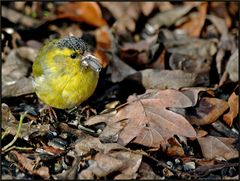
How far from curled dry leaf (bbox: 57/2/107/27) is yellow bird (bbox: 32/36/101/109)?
5.94 ft

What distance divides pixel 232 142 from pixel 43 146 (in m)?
1.59

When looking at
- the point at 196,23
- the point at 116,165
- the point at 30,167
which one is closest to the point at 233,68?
the point at 196,23

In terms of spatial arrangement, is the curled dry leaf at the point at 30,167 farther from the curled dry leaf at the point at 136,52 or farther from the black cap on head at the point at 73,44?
the curled dry leaf at the point at 136,52

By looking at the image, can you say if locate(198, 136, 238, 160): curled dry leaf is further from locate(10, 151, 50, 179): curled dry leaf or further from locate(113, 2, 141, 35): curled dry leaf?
locate(113, 2, 141, 35): curled dry leaf

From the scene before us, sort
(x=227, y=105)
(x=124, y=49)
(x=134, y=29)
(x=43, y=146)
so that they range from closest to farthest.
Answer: (x=43, y=146)
(x=227, y=105)
(x=124, y=49)
(x=134, y=29)

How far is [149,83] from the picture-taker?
17.8 feet

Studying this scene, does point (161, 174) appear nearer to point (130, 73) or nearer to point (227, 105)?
point (227, 105)

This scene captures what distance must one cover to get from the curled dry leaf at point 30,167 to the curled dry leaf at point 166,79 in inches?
62.0

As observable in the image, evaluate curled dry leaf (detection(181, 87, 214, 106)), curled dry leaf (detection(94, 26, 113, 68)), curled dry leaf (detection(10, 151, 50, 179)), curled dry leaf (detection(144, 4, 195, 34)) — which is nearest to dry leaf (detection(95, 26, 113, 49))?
curled dry leaf (detection(94, 26, 113, 68))

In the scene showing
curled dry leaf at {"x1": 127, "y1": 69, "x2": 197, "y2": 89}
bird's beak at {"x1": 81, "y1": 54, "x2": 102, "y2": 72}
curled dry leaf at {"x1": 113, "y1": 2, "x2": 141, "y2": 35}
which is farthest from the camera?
curled dry leaf at {"x1": 113, "y1": 2, "x2": 141, "y2": 35}

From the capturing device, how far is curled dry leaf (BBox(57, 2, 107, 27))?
671cm

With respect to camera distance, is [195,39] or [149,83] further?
[195,39]

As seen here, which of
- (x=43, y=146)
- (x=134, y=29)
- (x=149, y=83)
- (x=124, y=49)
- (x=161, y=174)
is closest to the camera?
(x=161, y=174)

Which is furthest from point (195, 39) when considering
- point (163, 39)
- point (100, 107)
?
point (100, 107)
